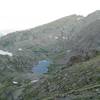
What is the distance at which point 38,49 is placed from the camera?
464 ft

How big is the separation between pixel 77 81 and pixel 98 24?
287ft

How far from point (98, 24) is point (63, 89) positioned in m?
89.1

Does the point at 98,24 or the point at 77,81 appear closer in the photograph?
the point at 77,81

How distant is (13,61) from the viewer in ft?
319

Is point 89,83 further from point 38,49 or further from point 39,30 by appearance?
point 39,30

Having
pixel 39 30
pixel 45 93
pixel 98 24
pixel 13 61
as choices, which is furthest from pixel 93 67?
pixel 39 30

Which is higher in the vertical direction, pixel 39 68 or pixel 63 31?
pixel 63 31

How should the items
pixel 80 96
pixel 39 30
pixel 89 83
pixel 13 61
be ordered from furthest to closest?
pixel 39 30
pixel 13 61
pixel 89 83
pixel 80 96

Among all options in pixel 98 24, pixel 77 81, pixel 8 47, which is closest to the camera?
pixel 77 81

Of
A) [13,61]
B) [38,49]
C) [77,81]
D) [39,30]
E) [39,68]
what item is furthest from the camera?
[39,30]

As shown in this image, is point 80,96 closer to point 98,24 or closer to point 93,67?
point 93,67

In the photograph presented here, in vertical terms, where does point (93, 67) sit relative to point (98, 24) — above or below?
below

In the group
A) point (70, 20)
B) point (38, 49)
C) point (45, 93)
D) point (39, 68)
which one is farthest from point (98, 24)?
point (45, 93)

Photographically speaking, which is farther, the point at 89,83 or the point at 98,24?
the point at 98,24
